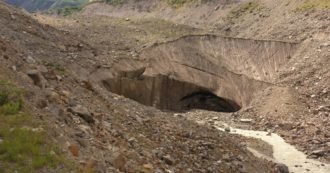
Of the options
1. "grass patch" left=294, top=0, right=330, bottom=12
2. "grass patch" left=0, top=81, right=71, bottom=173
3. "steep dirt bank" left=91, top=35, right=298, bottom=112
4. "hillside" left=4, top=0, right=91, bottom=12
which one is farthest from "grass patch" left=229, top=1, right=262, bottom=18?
"hillside" left=4, top=0, right=91, bottom=12

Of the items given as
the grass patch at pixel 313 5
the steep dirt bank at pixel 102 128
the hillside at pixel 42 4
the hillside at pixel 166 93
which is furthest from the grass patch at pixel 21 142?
the hillside at pixel 42 4

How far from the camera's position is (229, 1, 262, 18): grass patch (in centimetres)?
6496

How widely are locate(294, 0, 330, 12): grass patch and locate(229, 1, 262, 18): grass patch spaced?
8772 millimetres

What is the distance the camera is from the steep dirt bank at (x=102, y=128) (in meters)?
14.6

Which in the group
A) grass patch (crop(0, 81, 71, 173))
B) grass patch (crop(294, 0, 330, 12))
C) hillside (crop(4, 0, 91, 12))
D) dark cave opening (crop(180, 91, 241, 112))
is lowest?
dark cave opening (crop(180, 91, 241, 112))

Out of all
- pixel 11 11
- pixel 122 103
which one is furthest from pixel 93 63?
pixel 122 103

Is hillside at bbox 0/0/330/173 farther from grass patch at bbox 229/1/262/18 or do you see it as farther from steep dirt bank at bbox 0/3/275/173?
grass patch at bbox 229/1/262/18

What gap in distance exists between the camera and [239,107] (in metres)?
41.2

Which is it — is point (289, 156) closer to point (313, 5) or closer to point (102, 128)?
point (102, 128)

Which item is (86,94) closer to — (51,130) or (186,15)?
(51,130)

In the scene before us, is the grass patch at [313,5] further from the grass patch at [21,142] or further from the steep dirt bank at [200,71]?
the grass patch at [21,142]

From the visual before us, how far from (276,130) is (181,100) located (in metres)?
9.02

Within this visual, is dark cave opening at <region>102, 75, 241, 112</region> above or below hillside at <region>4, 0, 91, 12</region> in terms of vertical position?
below

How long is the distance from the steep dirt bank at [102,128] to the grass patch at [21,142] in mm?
337
